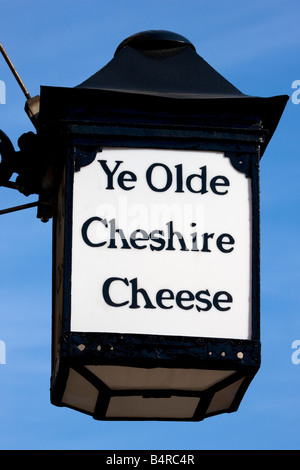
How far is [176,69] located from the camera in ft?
26.0

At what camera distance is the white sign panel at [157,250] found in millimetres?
7402

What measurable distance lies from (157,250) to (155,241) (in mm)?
35

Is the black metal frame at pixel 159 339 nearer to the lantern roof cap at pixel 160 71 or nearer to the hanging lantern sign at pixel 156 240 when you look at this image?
the hanging lantern sign at pixel 156 240

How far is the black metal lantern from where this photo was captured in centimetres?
738

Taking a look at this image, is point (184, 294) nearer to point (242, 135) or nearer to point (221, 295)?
point (221, 295)

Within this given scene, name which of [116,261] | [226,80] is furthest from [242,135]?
[116,261]

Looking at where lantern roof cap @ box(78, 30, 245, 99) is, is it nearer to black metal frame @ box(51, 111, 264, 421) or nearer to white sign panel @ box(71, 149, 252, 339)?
black metal frame @ box(51, 111, 264, 421)

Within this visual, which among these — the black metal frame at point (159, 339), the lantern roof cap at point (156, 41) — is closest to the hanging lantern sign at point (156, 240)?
the black metal frame at point (159, 339)

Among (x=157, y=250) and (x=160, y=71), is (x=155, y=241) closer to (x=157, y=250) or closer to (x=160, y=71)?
(x=157, y=250)

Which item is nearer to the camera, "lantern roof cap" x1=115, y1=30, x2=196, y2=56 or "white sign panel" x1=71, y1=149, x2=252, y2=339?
"white sign panel" x1=71, y1=149, x2=252, y2=339

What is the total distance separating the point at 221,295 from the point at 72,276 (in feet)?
1.85

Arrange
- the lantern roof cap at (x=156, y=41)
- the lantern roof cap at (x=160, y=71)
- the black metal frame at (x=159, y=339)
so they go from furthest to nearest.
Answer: the lantern roof cap at (x=156, y=41)
the lantern roof cap at (x=160, y=71)
the black metal frame at (x=159, y=339)

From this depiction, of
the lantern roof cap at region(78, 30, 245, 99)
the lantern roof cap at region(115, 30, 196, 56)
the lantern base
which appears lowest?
the lantern base

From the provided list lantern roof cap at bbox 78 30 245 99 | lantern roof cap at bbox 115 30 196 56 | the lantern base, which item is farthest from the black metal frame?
lantern roof cap at bbox 115 30 196 56
